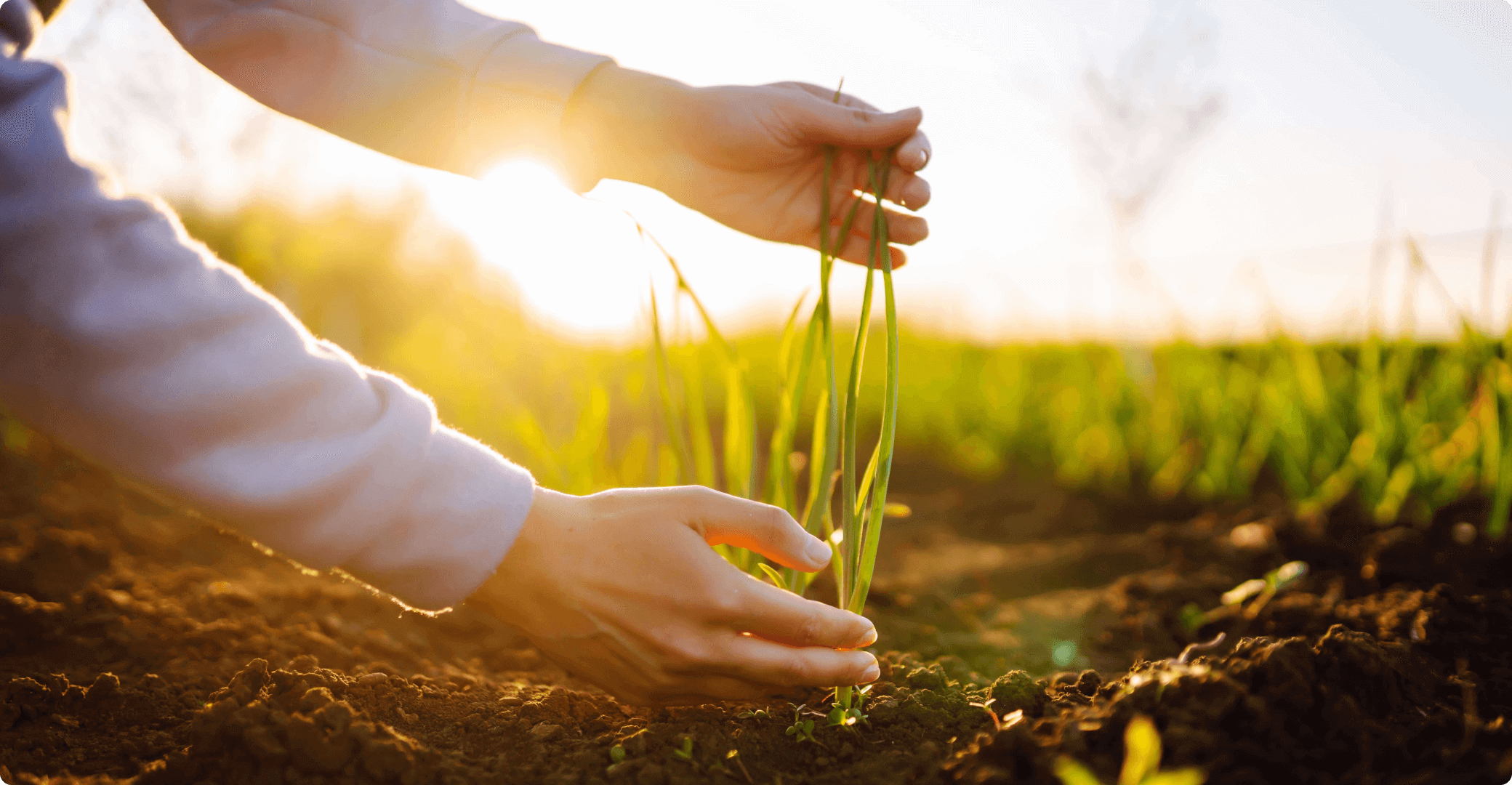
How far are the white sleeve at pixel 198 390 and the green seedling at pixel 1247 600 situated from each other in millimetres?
1410

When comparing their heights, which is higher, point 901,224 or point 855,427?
point 901,224

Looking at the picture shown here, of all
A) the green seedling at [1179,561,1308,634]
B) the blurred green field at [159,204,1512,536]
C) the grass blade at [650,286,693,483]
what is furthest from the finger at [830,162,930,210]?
the green seedling at [1179,561,1308,634]

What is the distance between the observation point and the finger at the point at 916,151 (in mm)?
1093

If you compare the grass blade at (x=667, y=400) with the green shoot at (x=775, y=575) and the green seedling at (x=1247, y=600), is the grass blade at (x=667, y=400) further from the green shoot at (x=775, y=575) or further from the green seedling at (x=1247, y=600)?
the green seedling at (x=1247, y=600)

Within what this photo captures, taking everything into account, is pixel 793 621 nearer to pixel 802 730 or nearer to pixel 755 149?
pixel 802 730

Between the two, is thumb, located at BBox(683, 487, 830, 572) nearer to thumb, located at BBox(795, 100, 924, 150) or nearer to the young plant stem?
the young plant stem

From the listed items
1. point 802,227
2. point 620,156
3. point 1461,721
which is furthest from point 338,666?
point 1461,721

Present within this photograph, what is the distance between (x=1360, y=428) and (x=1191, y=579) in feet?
3.49

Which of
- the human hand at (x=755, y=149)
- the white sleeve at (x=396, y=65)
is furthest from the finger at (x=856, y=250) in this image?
the white sleeve at (x=396, y=65)

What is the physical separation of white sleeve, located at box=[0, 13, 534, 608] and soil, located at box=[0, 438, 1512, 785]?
271 millimetres

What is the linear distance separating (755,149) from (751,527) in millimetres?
616

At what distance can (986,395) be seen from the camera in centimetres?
362

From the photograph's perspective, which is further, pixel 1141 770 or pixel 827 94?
pixel 827 94

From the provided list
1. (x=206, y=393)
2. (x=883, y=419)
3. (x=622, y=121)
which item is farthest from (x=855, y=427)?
(x=206, y=393)
